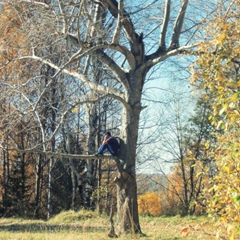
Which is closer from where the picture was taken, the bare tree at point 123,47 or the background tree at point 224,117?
the background tree at point 224,117

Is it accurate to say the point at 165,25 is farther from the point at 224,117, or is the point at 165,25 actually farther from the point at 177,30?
the point at 224,117

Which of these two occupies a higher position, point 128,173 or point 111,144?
point 111,144

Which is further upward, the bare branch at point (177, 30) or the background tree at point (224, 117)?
the bare branch at point (177, 30)

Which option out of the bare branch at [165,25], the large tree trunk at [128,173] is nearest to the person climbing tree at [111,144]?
the large tree trunk at [128,173]

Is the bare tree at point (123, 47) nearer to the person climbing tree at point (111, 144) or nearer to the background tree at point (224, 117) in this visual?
the person climbing tree at point (111, 144)

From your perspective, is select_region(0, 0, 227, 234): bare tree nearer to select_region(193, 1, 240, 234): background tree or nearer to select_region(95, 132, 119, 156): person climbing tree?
select_region(95, 132, 119, 156): person climbing tree

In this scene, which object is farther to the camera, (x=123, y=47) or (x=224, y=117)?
(x=123, y=47)

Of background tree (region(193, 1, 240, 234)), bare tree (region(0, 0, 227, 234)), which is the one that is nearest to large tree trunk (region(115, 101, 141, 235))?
bare tree (region(0, 0, 227, 234))

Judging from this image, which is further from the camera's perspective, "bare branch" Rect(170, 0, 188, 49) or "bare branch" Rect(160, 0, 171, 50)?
"bare branch" Rect(170, 0, 188, 49)

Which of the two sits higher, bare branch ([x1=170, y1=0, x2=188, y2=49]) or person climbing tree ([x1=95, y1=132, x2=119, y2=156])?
bare branch ([x1=170, y1=0, x2=188, y2=49])

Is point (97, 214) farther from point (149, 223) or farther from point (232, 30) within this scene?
point (232, 30)

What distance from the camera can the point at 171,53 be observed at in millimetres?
9547

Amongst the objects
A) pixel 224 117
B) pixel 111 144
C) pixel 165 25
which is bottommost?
pixel 224 117

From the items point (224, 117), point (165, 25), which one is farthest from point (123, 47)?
point (224, 117)
